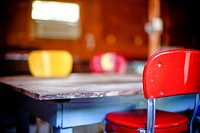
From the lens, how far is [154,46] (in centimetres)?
500

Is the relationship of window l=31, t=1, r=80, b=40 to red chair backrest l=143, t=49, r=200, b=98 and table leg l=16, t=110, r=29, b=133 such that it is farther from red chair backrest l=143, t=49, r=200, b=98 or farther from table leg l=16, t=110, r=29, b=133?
red chair backrest l=143, t=49, r=200, b=98

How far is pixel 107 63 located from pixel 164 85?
193cm

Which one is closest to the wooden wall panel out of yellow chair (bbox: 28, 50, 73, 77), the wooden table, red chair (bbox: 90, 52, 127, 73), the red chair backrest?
red chair (bbox: 90, 52, 127, 73)

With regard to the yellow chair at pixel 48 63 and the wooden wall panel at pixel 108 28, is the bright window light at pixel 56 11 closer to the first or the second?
the wooden wall panel at pixel 108 28

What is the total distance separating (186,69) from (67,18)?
5.26m

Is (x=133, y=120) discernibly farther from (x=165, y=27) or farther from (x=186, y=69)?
(x=165, y=27)

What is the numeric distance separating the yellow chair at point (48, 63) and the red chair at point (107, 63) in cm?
39

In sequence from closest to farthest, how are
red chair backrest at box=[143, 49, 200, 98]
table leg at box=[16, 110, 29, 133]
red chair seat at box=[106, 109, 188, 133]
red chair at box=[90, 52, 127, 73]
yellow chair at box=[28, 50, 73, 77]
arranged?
red chair backrest at box=[143, 49, 200, 98]
red chair seat at box=[106, 109, 188, 133]
table leg at box=[16, 110, 29, 133]
yellow chair at box=[28, 50, 73, 77]
red chair at box=[90, 52, 127, 73]

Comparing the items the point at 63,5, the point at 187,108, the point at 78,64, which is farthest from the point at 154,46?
the point at 187,108

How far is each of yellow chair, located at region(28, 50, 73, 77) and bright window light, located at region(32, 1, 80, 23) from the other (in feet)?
10.9

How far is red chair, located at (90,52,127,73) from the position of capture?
10.5 ft

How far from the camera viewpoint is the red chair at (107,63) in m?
3.19

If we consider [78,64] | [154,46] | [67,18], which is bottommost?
[78,64]

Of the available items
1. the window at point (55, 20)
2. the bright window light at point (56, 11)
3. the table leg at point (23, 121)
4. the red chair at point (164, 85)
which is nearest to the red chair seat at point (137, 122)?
the red chair at point (164, 85)
